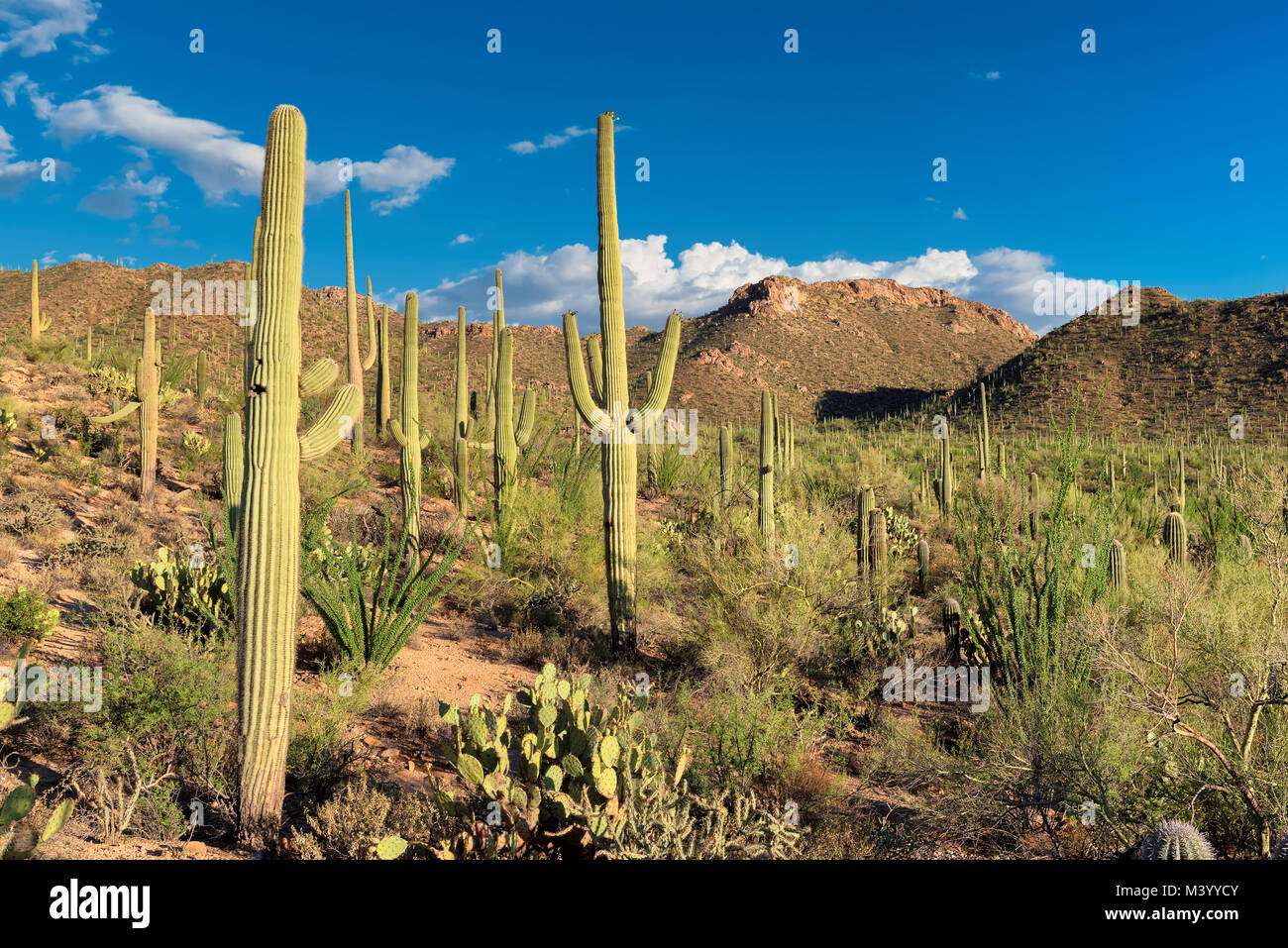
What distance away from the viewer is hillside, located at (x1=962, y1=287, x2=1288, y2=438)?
102 feet

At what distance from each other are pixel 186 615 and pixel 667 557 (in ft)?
15.9

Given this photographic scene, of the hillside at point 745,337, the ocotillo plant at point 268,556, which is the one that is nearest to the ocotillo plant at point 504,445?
the ocotillo plant at point 268,556

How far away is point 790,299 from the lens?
5962 cm

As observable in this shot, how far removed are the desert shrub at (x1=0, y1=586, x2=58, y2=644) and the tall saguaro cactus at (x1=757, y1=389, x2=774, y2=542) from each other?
20.6 ft

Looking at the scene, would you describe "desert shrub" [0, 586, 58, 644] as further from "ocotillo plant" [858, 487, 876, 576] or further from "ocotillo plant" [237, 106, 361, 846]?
"ocotillo plant" [858, 487, 876, 576]

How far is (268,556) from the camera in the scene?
3895 mm

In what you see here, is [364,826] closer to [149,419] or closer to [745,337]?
[149,419]

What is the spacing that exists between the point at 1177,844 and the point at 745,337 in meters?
52.0

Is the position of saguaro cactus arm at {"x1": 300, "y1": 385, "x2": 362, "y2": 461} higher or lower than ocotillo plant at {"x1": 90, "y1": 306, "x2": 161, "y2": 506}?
lower

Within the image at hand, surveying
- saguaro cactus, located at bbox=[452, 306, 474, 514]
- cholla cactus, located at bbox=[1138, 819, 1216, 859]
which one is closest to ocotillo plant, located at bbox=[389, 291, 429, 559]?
saguaro cactus, located at bbox=[452, 306, 474, 514]

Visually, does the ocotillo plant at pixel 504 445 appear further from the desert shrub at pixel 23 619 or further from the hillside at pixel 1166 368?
the hillside at pixel 1166 368

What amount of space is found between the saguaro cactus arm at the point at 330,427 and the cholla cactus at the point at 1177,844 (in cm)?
443
